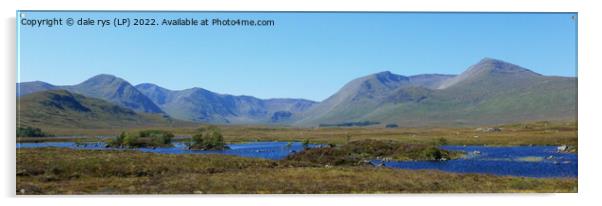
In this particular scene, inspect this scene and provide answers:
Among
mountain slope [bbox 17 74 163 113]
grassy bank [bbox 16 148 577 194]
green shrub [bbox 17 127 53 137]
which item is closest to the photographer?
green shrub [bbox 17 127 53 137]

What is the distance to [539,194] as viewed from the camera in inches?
714

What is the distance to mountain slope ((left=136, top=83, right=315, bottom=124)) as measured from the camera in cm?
2102

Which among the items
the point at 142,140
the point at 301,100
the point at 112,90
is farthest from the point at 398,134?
the point at 112,90

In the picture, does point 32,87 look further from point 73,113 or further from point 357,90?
point 357,90

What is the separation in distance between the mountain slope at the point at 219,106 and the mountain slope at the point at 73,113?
1.12m

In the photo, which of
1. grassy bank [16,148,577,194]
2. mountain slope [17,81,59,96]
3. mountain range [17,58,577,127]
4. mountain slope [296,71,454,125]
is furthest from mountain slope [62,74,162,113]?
mountain slope [296,71,454,125]

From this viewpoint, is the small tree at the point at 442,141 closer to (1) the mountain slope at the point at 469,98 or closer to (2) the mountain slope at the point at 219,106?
(1) the mountain slope at the point at 469,98

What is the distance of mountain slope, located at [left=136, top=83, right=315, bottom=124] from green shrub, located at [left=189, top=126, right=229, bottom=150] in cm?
49

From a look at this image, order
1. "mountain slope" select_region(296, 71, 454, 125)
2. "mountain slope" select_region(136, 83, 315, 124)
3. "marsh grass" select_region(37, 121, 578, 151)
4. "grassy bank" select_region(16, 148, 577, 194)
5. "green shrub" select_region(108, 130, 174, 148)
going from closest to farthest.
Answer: "grassy bank" select_region(16, 148, 577, 194) → "mountain slope" select_region(136, 83, 315, 124) → "green shrub" select_region(108, 130, 174, 148) → "mountain slope" select_region(296, 71, 454, 125) → "marsh grass" select_region(37, 121, 578, 151)

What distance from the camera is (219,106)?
2312cm

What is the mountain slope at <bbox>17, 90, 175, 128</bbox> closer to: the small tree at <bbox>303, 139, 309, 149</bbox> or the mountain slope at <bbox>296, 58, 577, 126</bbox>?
the small tree at <bbox>303, 139, 309, 149</bbox>
